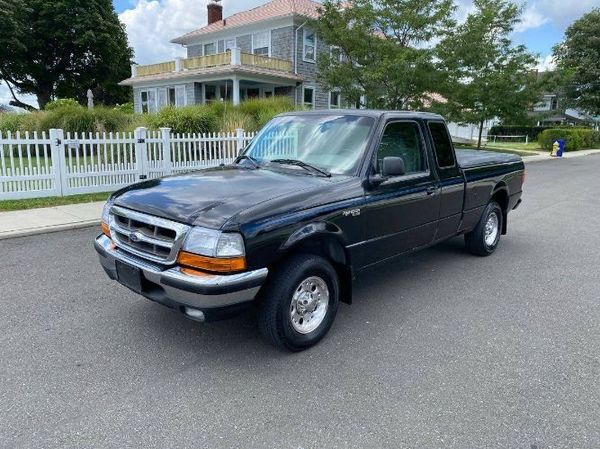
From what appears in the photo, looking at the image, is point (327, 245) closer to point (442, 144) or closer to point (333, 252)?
point (333, 252)

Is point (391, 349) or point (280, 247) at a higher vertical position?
point (280, 247)

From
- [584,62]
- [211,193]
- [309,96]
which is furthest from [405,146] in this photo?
[584,62]

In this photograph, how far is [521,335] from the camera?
3.96 m

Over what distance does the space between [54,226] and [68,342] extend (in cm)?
423

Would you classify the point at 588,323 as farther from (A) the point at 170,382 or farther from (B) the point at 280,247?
(A) the point at 170,382

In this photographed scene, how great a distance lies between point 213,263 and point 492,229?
15.5ft

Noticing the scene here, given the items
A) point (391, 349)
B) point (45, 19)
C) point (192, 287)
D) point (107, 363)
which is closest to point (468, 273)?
point (391, 349)

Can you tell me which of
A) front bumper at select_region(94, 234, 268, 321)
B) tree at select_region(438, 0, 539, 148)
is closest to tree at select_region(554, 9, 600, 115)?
tree at select_region(438, 0, 539, 148)

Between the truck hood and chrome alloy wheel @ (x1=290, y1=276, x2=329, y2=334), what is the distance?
0.74 meters

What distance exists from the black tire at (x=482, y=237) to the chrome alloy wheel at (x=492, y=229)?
19mm

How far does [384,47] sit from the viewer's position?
17641 mm

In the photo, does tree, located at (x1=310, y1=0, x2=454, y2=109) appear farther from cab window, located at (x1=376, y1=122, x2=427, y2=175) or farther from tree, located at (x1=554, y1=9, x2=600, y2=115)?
tree, located at (x1=554, y1=9, x2=600, y2=115)

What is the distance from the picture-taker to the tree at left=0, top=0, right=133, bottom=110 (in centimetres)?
3553

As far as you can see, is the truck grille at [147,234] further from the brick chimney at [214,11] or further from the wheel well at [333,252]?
the brick chimney at [214,11]
